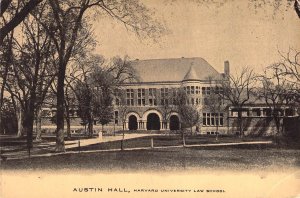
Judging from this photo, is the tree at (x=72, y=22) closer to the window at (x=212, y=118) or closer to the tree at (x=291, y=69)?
the tree at (x=291, y=69)

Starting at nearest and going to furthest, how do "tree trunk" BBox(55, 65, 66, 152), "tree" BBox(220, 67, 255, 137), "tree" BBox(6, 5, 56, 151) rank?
"tree" BBox(220, 67, 255, 137), "tree trunk" BBox(55, 65, 66, 152), "tree" BBox(6, 5, 56, 151)

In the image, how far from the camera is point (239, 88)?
818 cm

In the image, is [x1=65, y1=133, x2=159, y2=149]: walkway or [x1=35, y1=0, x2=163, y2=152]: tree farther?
[x1=65, y1=133, x2=159, y2=149]: walkway

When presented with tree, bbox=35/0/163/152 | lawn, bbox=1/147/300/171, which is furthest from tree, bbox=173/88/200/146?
tree, bbox=35/0/163/152

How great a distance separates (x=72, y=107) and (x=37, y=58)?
100cm

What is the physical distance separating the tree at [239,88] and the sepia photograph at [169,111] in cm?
6

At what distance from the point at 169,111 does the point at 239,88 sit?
5.59 ft

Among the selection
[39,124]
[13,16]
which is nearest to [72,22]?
[13,16]

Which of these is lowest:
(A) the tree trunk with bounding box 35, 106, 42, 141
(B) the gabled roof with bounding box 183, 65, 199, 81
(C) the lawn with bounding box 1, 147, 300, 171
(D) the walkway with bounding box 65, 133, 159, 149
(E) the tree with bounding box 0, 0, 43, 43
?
(C) the lawn with bounding box 1, 147, 300, 171

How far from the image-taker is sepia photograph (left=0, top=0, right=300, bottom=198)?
5.36 m

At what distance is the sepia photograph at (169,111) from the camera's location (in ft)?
17.6

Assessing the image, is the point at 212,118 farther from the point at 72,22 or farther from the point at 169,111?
the point at 72,22

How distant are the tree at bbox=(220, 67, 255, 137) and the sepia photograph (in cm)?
6

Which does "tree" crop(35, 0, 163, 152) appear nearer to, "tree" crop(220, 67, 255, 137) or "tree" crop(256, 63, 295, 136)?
"tree" crop(220, 67, 255, 137)
